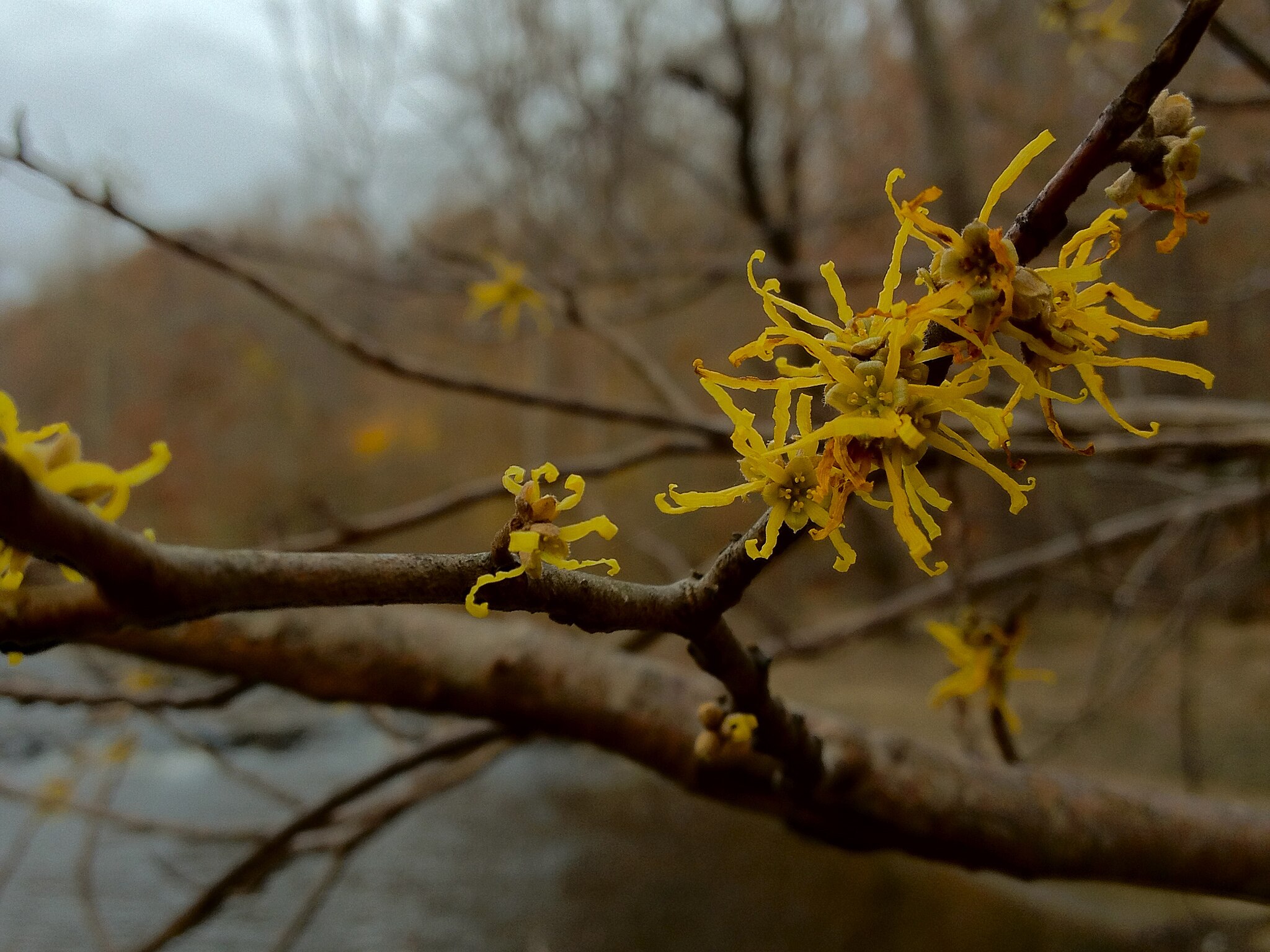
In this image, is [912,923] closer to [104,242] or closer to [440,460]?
[440,460]

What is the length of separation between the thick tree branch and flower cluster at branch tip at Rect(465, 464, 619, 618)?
0.56m

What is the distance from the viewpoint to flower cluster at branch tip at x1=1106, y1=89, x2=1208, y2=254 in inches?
18.0

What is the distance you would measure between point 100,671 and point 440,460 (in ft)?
30.6

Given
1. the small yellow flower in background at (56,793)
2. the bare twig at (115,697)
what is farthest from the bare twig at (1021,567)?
the small yellow flower in background at (56,793)

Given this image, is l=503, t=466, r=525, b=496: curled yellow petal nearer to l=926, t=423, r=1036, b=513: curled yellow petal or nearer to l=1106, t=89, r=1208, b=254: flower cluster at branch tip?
l=926, t=423, r=1036, b=513: curled yellow petal

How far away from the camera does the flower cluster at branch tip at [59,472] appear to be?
1.42 feet

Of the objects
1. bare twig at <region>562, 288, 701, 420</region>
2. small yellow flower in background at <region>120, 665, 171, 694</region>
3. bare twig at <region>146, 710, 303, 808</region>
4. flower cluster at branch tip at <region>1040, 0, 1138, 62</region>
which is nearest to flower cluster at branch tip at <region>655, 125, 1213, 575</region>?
bare twig at <region>562, 288, 701, 420</region>

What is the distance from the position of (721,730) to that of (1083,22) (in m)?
2.45

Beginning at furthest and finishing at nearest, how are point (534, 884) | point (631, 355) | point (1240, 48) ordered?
point (534, 884)
point (631, 355)
point (1240, 48)

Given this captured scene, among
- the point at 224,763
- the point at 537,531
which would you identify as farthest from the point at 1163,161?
the point at 224,763

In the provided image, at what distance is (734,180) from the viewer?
599cm

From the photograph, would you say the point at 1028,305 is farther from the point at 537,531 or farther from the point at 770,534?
the point at 537,531

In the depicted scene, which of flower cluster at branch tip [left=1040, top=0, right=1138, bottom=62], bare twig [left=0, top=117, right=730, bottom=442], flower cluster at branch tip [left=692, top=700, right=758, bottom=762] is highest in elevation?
flower cluster at branch tip [left=1040, top=0, right=1138, bottom=62]

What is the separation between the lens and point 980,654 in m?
1.02
